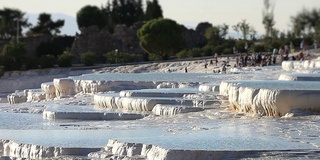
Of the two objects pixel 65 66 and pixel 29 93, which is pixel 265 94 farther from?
pixel 65 66

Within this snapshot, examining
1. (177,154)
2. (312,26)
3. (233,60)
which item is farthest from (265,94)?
(312,26)

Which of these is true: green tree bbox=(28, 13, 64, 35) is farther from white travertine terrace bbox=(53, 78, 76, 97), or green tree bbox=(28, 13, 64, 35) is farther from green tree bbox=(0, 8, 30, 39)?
white travertine terrace bbox=(53, 78, 76, 97)

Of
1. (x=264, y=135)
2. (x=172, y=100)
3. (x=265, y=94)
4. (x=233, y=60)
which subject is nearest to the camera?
(x=264, y=135)

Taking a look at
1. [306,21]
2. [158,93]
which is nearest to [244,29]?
[306,21]

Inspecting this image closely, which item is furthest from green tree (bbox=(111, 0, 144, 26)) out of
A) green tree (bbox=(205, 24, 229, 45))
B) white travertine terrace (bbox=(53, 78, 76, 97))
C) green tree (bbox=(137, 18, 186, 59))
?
white travertine terrace (bbox=(53, 78, 76, 97))

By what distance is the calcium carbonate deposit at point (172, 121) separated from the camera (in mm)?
16375

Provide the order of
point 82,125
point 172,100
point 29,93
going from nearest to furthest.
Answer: point 82,125, point 172,100, point 29,93

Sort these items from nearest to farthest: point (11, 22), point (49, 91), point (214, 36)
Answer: point (49, 91) → point (214, 36) → point (11, 22)

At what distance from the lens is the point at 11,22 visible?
208 feet

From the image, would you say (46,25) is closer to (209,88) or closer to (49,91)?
(49,91)

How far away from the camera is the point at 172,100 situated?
75.6ft

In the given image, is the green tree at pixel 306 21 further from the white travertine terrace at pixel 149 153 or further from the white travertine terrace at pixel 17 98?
the white travertine terrace at pixel 149 153

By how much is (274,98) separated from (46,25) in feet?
146

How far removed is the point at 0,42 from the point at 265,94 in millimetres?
33806
